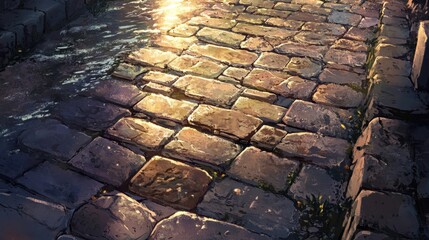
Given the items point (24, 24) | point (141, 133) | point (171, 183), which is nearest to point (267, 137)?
point (171, 183)

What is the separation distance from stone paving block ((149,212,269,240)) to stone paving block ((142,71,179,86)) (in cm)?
174

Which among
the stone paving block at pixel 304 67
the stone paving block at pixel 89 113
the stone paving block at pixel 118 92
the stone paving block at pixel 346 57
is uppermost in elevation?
the stone paving block at pixel 346 57

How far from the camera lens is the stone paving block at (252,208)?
259 cm

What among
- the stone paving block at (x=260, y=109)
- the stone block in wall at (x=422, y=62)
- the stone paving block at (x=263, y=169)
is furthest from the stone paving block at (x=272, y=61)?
the stone paving block at (x=263, y=169)

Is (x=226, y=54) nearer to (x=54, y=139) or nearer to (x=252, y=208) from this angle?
(x=54, y=139)

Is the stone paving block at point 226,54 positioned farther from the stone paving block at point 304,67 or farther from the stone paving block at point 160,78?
the stone paving block at point 160,78

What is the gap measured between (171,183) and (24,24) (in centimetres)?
280

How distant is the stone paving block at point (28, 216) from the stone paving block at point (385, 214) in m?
1.70

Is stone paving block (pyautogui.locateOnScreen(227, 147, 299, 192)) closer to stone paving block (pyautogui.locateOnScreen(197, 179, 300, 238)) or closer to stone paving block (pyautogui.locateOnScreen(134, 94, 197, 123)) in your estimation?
stone paving block (pyautogui.locateOnScreen(197, 179, 300, 238))

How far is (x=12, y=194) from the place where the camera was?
276 centimetres

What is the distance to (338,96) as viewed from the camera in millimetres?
3859

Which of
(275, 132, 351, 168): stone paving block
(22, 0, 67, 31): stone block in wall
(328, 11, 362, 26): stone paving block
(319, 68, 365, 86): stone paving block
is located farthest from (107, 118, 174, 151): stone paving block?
(328, 11, 362, 26): stone paving block

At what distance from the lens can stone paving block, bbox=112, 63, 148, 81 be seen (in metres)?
4.17

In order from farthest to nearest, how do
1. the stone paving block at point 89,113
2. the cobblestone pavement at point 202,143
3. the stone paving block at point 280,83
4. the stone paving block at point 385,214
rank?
the stone paving block at point 280,83
the stone paving block at point 89,113
the cobblestone pavement at point 202,143
the stone paving block at point 385,214
